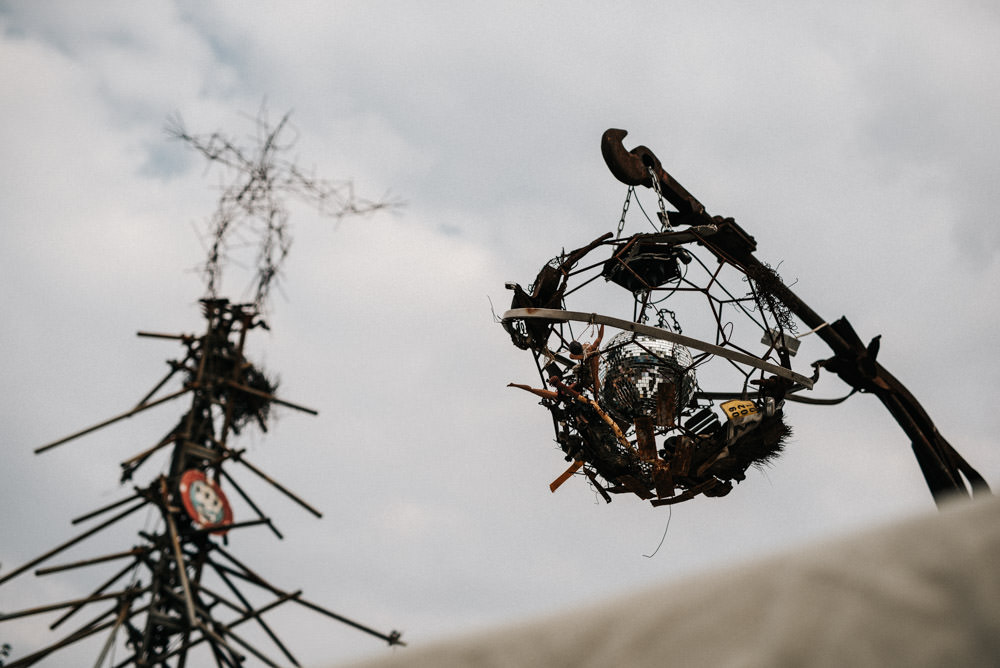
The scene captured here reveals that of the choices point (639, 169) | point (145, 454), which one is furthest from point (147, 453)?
point (639, 169)

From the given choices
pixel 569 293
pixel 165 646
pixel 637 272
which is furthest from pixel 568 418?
pixel 165 646

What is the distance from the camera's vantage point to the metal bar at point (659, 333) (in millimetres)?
4711

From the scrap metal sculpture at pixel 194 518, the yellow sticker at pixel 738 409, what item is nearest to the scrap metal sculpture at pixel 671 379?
the yellow sticker at pixel 738 409

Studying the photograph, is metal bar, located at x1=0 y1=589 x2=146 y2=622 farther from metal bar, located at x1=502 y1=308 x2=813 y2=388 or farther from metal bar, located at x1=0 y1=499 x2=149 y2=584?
metal bar, located at x1=502 y1=308 x2=813 y2=388

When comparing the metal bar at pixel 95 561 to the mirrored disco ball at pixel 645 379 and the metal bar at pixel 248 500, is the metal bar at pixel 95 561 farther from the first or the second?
the mirrored disco ball at pixel 645 379

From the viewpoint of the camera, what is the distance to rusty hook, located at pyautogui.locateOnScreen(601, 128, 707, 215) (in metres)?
5.36

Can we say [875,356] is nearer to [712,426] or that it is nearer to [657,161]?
[712,426]

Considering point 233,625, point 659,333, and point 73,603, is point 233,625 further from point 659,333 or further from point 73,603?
point 659,333

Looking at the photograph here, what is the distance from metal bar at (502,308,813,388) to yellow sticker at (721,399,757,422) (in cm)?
22

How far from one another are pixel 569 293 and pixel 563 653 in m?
4.09

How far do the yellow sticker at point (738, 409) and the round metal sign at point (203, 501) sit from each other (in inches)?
473

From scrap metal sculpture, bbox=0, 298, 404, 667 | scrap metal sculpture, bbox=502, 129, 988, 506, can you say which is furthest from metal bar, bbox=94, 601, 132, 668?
scrap metal sculpture, bbox=502, 129, 988, 506

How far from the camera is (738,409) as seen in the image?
473cm

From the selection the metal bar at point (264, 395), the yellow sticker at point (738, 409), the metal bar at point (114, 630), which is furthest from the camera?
the metal bar at point (264, 395)
